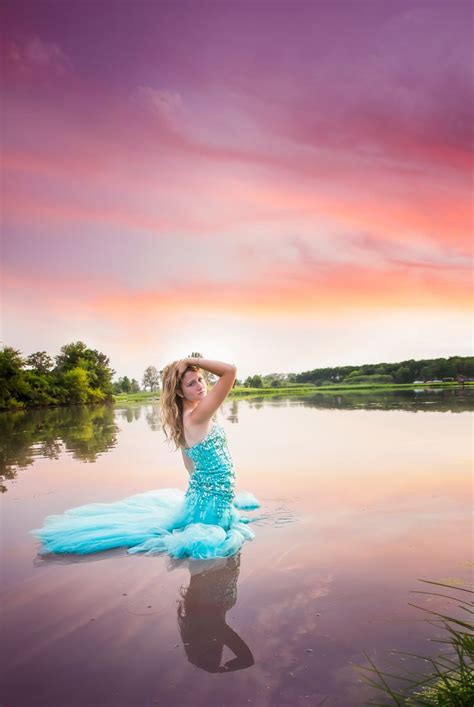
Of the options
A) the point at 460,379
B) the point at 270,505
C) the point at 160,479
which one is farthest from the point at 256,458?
the point at 460,379

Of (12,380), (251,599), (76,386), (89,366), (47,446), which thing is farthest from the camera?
(89,366)

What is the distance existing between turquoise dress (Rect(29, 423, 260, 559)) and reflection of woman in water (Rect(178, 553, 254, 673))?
48 centimetres

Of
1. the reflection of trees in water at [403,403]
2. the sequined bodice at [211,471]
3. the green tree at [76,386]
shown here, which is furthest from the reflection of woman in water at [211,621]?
the green tree at [76,386]

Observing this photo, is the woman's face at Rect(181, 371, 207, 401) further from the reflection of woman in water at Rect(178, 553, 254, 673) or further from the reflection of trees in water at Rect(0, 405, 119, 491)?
the reflection of trees in water at Rect(0, 405, 119, 491)

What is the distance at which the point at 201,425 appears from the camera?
5.37 m

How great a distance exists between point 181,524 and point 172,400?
4.29ft

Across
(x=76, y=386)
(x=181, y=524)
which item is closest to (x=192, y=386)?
(x=181, y=524)

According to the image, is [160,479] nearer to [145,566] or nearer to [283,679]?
[145,566]

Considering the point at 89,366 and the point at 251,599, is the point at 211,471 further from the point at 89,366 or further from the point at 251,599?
the point at 89,366

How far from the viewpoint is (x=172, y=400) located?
548 cm

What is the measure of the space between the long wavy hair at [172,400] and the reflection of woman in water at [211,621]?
1558 mm

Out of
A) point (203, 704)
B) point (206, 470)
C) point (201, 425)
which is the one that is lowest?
point (203, 704)

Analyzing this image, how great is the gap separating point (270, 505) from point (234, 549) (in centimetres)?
167

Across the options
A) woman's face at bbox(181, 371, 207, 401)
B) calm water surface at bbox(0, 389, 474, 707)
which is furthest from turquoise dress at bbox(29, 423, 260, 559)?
woman's face at bbox(181, 371, 207, 401)
